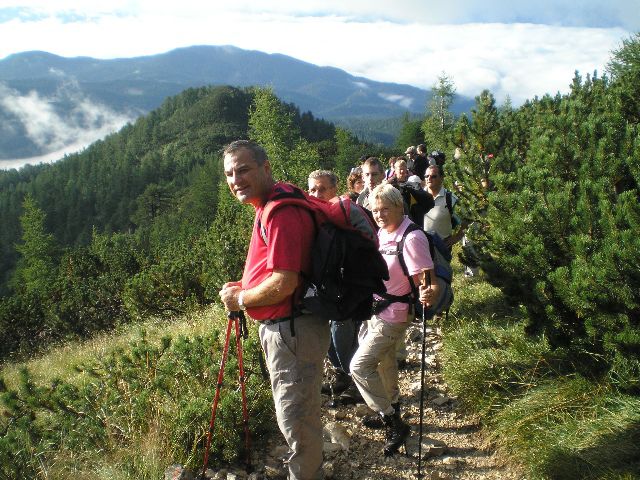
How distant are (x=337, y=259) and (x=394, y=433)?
1773 millimetres

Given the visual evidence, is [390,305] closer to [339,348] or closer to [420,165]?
[339,348]

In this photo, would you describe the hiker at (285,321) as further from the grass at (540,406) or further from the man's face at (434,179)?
the man's face at (434,179)

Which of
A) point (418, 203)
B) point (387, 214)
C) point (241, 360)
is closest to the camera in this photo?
point (241, 360)

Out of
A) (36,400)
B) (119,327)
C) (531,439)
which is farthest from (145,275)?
(531,439)

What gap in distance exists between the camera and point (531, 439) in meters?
3.34

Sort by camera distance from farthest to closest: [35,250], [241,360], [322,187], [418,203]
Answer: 1. [35,250]
2. [418,203]
3. [322,187]
4. [241,360]

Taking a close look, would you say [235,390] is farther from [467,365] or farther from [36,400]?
[467,365]

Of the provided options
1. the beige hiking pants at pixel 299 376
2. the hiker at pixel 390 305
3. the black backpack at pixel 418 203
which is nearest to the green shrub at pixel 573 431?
the hiker at pixel 390 305

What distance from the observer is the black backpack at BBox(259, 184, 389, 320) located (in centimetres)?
255

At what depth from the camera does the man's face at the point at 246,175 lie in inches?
104

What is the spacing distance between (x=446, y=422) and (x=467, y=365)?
517mm

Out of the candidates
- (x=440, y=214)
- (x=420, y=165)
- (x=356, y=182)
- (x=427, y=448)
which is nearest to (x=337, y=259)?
(x=427, y=448)

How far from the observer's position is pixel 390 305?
11.7 ft

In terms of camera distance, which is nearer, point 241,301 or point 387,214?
point 241,301
